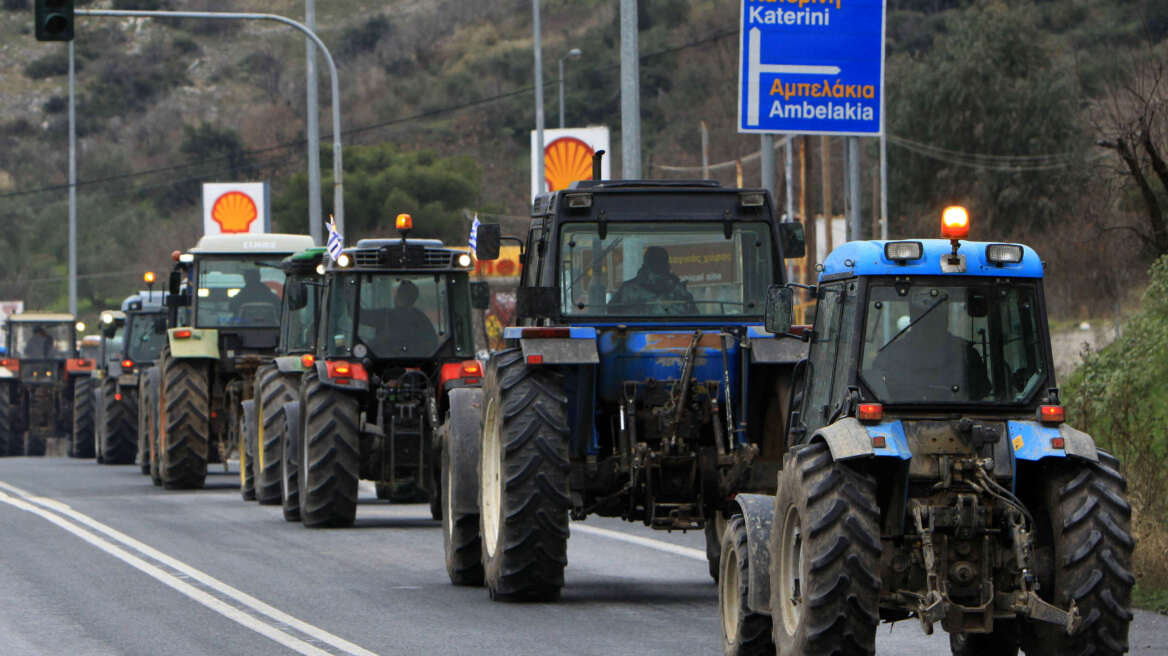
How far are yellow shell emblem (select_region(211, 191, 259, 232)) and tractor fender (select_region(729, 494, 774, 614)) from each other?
1606 inches

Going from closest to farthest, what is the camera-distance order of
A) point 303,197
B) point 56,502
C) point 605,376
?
1. point 605,376
2. point 56,502
3. point 303,197

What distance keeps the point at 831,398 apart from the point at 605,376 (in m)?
3.93

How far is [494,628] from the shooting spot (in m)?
12.1

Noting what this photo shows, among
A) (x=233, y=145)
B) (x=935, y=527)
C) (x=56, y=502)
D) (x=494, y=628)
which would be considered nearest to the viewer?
(x=935, y=527)

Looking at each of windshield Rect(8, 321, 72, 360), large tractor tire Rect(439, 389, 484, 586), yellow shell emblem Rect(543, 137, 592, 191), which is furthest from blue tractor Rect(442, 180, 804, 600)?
windshield Rect(8, 321, 72, 360)

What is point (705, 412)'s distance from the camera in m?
13.5

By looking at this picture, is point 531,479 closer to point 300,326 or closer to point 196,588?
point 196,588

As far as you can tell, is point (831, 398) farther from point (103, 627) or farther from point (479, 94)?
point (479, 94)

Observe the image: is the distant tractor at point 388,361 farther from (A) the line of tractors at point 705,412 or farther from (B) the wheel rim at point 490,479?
(B) the wheel rim at point 490,479

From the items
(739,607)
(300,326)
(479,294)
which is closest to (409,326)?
(479,294)

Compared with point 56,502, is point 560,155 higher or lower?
higher

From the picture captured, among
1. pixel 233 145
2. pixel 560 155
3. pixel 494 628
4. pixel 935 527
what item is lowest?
pixel 494 628

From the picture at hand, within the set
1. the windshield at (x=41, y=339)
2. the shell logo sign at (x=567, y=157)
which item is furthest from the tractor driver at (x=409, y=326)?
the windshield at (x=41, y=339)

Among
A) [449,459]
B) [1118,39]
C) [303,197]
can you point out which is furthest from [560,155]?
[1118,39]
